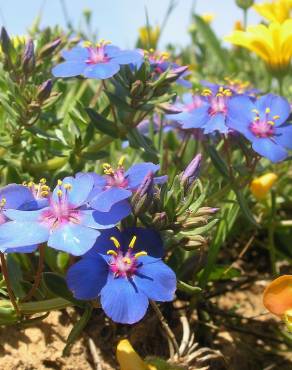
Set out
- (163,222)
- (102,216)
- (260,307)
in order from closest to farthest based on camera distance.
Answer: (102,216) < (163,222) < (260,307)

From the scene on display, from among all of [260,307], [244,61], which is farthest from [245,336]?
[244,61]

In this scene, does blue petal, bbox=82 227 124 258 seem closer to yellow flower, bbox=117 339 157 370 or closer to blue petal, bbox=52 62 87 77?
yellow flower, bbox=117 339 157 370

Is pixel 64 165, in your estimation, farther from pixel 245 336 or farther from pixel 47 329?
pixel 245 336

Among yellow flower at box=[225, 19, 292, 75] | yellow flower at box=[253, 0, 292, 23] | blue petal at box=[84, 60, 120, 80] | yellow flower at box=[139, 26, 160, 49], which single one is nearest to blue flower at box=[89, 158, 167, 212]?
blue petal at box=[84, 60, 120, 80]

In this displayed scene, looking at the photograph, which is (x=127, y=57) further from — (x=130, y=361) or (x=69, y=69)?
(x=130, y=361)

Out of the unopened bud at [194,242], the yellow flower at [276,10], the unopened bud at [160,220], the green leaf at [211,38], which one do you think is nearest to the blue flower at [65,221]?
the unopened bud at [160,220]

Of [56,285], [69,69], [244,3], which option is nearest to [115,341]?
[56,285]
